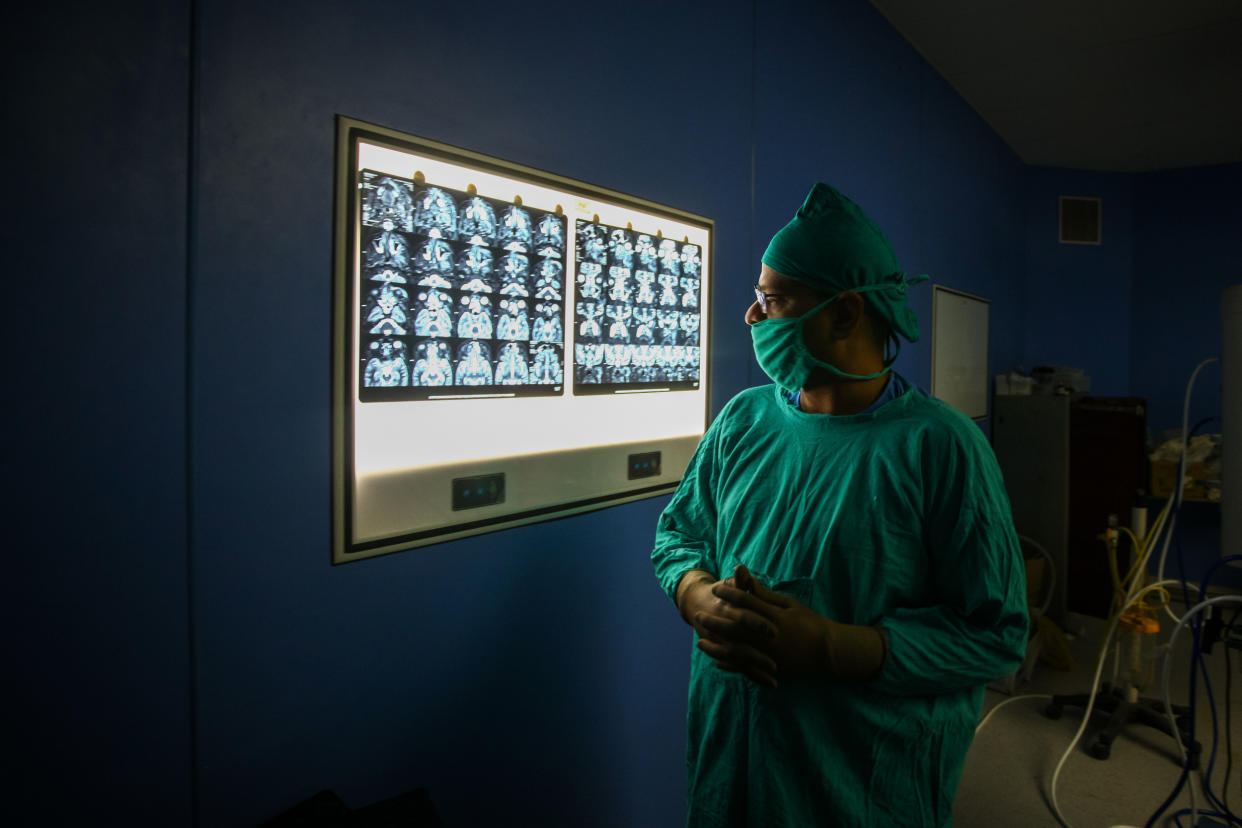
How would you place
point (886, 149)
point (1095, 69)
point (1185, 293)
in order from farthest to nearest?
point (1185, 293)
point (1095, 69)
point (886, 149)

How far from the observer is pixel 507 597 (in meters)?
1.43

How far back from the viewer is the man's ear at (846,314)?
3.53ft

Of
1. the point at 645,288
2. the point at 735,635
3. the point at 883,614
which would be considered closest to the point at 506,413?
the point at 645,288

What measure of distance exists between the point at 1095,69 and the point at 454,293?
12.5ft

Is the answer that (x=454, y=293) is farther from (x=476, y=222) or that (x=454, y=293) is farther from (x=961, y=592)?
(x=961, y=592)

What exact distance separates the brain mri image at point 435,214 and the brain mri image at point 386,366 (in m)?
0.21

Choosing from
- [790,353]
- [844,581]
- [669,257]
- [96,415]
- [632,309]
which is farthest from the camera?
[669,257]

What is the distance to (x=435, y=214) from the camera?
1.23 metres

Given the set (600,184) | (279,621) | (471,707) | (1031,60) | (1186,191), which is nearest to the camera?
(279,621)

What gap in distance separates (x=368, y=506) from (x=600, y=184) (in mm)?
888

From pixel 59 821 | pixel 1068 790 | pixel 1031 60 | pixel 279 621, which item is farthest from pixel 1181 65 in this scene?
pixel 59 821

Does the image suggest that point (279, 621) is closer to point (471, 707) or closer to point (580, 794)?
point (471, 707)

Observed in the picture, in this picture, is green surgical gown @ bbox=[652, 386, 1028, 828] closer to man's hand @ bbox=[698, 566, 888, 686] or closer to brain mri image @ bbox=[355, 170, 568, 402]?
man's hand @ bbox=[698, 566, 888, 686]

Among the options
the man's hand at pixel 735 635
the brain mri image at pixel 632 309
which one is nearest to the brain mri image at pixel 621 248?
the brain mri image at pixel 632 309
